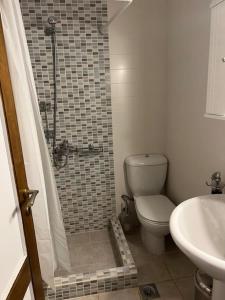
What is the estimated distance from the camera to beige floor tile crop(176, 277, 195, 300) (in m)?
1.66

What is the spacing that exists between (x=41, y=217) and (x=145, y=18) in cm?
187

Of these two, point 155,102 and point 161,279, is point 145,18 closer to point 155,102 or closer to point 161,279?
point 155,102

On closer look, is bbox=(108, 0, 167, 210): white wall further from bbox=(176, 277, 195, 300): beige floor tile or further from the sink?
the sink

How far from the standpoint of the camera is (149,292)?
169 cm

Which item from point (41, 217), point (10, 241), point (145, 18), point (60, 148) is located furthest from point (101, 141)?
point (10, 241)

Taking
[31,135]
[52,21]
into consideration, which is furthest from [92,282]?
[52,21]

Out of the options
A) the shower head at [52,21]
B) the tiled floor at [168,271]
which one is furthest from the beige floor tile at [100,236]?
the shower head at [52,21]

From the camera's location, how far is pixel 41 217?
4.49 feet

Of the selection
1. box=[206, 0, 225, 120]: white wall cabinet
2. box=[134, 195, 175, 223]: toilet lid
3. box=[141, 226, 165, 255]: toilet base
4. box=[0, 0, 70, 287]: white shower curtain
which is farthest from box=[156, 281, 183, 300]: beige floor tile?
box=[206, 0, 225, 120]: white wall cabinet

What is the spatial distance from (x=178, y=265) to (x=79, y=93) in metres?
1.72

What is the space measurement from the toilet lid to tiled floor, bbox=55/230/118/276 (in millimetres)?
502

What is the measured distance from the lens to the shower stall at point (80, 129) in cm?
180

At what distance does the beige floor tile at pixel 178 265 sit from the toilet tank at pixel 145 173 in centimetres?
60

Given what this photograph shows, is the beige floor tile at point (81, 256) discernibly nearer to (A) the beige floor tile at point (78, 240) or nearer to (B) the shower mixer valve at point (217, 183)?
(A) the beige floor tile at point (78, 240)
